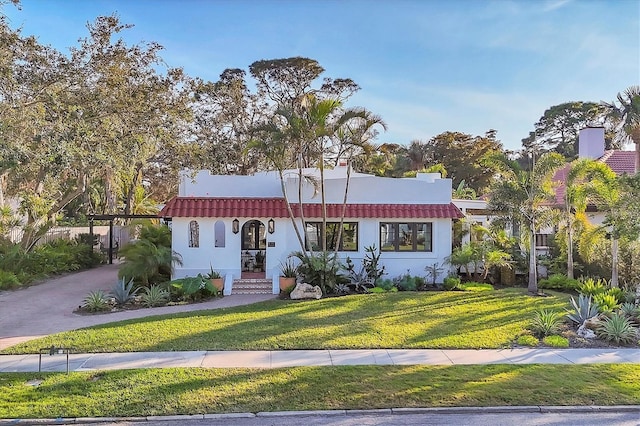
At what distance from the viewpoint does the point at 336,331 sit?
34.0ft

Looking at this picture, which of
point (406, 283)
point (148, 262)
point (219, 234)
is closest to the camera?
point (148, 262)

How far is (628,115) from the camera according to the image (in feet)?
54.8

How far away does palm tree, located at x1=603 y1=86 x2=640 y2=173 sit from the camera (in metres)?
16.2

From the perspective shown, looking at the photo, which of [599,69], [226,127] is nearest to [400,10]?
[599,69]

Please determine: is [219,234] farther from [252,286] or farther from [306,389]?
[306,389]

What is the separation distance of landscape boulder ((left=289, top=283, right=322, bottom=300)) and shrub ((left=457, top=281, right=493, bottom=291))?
5.21 meters

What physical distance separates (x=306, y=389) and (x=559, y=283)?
1279 cm

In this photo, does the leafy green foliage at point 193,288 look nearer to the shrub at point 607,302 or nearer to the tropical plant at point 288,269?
the tropical plant at point 288,269

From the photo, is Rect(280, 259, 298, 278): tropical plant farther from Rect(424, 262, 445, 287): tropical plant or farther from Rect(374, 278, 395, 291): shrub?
Rect(424, 262, 445, 287): tropical plant

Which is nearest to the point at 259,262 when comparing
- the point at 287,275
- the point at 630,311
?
the point at 287,275

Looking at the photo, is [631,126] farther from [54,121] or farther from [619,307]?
[54,121]

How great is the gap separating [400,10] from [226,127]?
24.0 meters

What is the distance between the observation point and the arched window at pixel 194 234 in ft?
56.1

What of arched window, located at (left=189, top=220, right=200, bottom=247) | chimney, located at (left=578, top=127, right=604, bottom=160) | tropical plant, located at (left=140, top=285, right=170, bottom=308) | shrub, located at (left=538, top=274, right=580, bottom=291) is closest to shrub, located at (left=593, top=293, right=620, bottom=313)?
shrub, located at (left=538, top=274, right=580, bottom=291)
